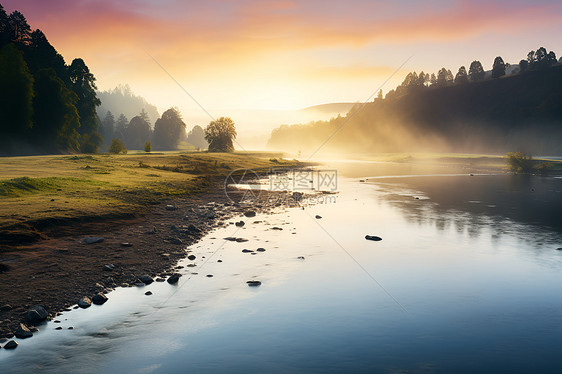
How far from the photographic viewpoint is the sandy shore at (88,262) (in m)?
12.1

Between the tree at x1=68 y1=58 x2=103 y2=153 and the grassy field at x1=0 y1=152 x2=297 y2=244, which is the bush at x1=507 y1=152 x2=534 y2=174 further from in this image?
the tree at x1=68 y1=58 x2=103 y2=153

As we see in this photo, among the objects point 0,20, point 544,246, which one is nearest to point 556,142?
point 544,246

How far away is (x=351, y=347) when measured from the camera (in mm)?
10562

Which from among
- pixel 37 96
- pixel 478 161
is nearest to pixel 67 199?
pixel 37 96

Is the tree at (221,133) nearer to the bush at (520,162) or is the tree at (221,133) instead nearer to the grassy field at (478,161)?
the grassy field at (478,161)

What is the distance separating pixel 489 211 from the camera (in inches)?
1425

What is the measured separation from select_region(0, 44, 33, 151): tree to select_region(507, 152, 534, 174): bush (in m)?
118

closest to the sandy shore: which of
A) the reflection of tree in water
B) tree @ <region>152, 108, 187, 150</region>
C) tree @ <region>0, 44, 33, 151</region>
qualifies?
the reflection of tree in water

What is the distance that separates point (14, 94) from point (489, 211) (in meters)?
89.4

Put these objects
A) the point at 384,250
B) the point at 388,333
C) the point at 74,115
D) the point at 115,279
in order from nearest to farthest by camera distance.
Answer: the point at 388,333, the point at 115,279, the point at 384,250, the point at 74,115

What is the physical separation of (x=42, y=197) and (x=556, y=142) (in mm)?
225877

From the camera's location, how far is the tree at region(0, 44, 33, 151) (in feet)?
243

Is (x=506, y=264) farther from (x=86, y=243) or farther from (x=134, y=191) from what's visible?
(x=134, y=191)

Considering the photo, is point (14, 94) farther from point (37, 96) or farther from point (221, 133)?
point (221, 133)
